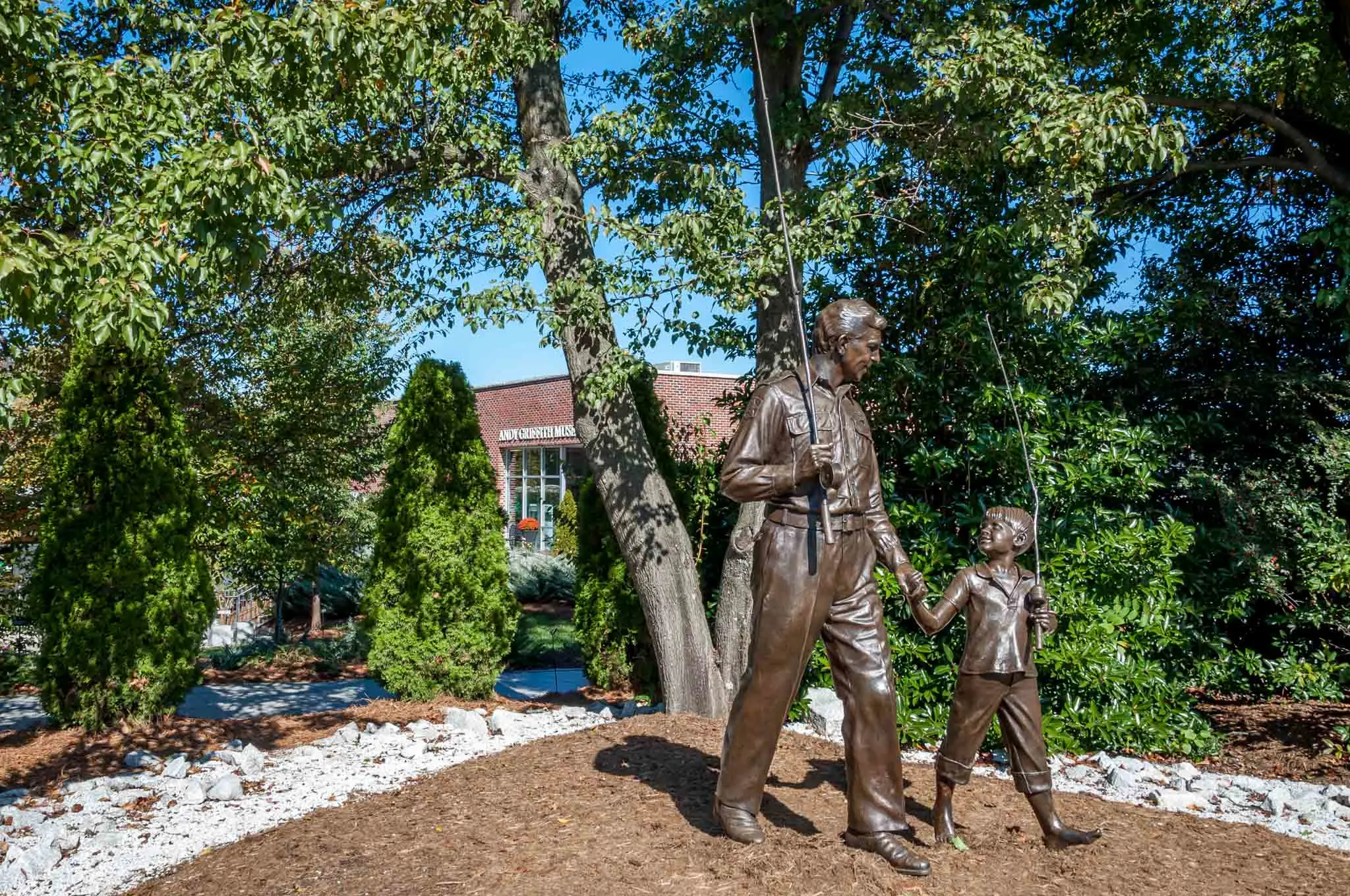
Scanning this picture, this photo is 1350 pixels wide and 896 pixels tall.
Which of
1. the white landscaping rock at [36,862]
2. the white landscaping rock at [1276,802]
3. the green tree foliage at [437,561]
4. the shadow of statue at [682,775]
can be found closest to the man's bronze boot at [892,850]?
the shadow of statue at [682,775]

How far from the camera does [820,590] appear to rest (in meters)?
4.10

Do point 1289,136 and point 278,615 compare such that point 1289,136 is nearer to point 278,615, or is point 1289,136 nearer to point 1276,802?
point 1276,802

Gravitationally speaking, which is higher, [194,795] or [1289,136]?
[1289,136]

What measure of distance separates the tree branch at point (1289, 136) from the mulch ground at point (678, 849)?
4.90m

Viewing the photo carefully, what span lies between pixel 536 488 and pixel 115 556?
19.5 meters

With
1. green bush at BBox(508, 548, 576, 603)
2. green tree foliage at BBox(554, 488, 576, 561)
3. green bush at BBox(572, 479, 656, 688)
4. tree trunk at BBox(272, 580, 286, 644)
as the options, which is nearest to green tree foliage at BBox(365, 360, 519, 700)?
green bush at BBox(572, 479, 656, 688)

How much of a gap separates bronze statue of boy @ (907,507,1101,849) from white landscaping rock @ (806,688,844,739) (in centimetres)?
273

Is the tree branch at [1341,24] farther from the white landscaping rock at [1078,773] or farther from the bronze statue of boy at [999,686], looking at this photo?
the white landscaping rock at [1078,773]

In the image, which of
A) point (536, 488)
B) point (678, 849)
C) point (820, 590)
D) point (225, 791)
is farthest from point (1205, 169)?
point (536, 488)

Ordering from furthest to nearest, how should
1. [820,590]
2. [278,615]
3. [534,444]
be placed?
[534,444], [278,615], [820,590]

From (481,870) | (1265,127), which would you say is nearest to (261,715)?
(481,870)

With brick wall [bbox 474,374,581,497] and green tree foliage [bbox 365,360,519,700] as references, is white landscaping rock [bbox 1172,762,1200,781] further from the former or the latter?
brick wall [bbox 474,374,581,497]

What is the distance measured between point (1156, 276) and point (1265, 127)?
1.43 metres

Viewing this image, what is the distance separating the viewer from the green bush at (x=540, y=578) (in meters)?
18.7
